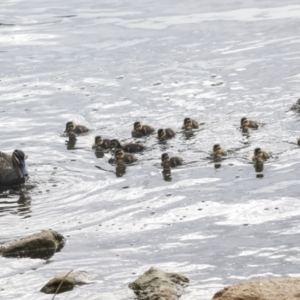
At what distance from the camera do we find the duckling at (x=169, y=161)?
12711mm

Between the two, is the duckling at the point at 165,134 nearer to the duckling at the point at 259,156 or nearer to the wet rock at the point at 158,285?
the duckling at the point at 259,156

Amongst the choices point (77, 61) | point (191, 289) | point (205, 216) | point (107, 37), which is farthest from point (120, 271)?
point (107, 37)

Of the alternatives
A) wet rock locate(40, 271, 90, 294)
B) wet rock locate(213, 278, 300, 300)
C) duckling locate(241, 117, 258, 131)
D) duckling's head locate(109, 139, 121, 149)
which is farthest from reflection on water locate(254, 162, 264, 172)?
wet rock locate(213, 278, 300, 300)

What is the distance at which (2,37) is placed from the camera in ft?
67.2

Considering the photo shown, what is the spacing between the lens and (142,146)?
1378cm

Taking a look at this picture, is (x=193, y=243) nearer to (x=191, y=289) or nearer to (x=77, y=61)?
(x=191, y=289)

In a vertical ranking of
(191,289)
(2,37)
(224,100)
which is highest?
(2,37)

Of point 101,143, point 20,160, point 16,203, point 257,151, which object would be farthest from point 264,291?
point 101,143

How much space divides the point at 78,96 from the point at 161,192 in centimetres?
465

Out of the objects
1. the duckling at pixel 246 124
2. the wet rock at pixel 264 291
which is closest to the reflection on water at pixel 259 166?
the duckling at pixel 246 124

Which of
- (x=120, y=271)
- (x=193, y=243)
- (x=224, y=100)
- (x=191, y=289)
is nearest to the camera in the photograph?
(x=191, y=289)

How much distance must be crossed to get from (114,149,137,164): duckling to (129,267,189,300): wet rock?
4.16 metres

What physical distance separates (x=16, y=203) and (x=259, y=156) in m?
2.82

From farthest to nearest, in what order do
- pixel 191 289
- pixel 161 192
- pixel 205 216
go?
pixel 161 192
pixel 205 216
pixel 191 289
